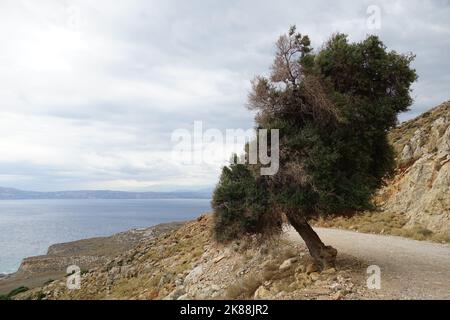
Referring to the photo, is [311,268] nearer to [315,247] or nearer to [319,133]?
[315,247]

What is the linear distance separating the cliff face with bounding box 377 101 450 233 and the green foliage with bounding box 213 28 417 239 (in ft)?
36.6

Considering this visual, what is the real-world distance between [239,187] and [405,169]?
21614mm

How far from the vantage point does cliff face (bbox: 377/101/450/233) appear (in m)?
23.2

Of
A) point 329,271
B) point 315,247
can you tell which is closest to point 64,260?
point 315,247

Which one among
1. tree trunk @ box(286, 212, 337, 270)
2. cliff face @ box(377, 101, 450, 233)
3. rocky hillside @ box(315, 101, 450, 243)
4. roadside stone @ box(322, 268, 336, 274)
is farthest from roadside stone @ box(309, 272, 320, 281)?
cliff face @ box(377, 101, 450, 233)

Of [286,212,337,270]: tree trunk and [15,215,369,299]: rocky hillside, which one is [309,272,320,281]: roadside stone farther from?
[286,212,337,270]: tree trunk

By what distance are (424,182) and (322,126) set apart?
16428 millimetres

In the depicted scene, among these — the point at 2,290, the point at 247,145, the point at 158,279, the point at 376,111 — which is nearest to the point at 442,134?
the point at 376,111

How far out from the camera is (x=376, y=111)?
1339cm

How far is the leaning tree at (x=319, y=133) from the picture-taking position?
12812 mm

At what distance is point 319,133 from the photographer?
13.6m

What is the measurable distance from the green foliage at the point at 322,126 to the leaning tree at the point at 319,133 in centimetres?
3

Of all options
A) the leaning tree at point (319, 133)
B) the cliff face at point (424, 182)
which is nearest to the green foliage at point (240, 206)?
the leaning tree at point (319, 133)
